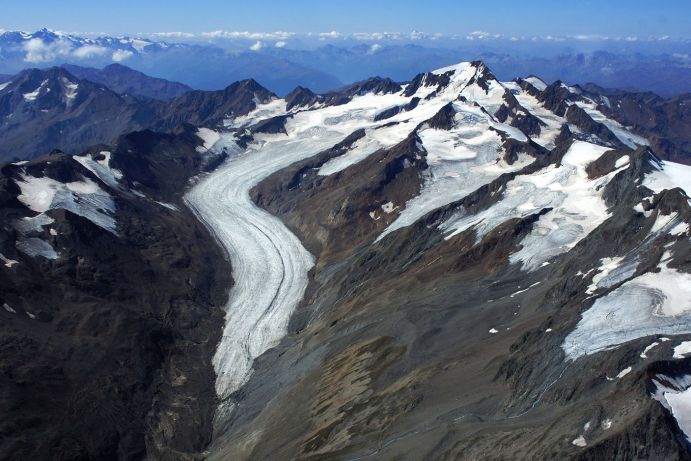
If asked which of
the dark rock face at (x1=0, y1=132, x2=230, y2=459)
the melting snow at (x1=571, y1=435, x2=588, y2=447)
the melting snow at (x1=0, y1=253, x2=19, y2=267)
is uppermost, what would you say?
the melting snow at (x1=571, y1=435, x2=588, y2=447)

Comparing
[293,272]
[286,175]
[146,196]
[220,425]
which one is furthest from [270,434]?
[286,175]

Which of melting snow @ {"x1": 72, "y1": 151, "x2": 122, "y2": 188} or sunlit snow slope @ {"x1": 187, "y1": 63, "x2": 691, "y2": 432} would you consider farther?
melting snow @ {"x1": 72, "y1": 151, "x2": 122, "y2": 188}

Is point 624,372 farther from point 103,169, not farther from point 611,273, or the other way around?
point 103,169

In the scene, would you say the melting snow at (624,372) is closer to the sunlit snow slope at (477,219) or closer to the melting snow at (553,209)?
the sunlit snow slope at (477,219)

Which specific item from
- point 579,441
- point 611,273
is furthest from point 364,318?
point 579,441

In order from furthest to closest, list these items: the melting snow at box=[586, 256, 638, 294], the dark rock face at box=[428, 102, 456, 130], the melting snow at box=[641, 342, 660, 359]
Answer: the dark rock face at box=[428, 102, 456, 130]
the melting snow at box=[586, 256, 638, 294]
the melting snow at box=[641, 342, 660, 359]

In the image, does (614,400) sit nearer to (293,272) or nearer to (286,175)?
(293,272)

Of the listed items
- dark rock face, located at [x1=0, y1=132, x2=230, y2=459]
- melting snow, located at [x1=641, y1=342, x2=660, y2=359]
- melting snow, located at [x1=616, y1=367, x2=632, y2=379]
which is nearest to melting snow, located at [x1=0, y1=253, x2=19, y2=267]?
dark rock face, located at [x1=0, y1=132, x2=230, y2=459]

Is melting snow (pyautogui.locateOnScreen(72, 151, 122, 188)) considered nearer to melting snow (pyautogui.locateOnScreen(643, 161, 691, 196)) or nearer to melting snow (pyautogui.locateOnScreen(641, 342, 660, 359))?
melting snow (pyautogui.locateOnScreen(643, 161, 691, 196))
